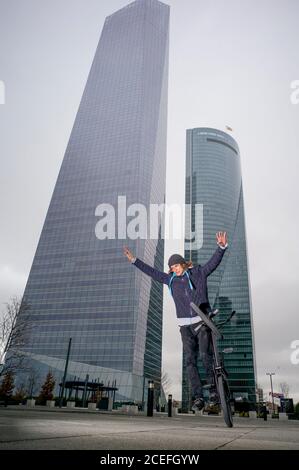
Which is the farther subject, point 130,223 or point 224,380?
point 130,223

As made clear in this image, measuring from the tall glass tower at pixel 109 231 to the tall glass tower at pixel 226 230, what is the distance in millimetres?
33226

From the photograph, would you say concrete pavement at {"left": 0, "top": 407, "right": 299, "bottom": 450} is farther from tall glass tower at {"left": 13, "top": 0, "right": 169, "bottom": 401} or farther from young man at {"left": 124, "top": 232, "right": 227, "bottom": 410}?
tall glass tower at {"left": 13, "top": 0, "right": 169, "bottom": 401}

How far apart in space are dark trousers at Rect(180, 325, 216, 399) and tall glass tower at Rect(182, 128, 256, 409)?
136464mm

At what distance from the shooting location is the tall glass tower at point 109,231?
91.3 metres

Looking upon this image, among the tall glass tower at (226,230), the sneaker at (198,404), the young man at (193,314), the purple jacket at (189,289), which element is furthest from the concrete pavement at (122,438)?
the tall glass tower at (226,230)

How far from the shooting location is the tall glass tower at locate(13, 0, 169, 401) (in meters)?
91.3

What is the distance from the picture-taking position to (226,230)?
16525cm

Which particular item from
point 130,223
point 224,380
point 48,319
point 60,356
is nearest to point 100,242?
point 130,223

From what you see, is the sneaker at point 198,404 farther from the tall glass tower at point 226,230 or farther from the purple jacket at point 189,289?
the tall glass tower at point 226,230
